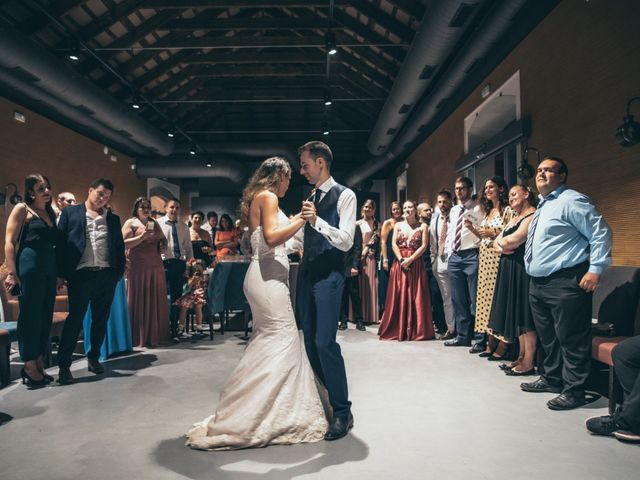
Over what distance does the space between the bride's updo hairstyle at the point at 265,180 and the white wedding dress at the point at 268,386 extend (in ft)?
0.57

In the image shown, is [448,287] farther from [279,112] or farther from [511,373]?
[279,112]

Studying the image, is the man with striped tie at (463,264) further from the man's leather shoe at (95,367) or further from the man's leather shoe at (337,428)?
the man's leather shoe at (95,367)

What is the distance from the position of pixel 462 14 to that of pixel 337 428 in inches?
159

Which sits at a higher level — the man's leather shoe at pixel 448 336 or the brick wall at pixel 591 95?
the brick wall at pixel 591 95

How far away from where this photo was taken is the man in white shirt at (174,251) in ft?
18.0

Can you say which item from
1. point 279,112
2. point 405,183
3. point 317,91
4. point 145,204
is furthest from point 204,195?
point 145,204

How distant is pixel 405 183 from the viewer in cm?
1211

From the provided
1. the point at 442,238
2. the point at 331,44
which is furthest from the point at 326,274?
the point at 331,44

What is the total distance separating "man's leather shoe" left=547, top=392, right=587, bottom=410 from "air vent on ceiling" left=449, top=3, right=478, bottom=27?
3.40m

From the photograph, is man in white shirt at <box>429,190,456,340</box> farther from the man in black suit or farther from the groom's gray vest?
the man in black suit

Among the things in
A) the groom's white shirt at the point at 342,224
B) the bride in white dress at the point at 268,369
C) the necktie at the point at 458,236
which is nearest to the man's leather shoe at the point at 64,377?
the bride in white dress at the point at 268,369

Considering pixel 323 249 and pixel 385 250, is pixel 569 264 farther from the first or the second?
pixel 385 250

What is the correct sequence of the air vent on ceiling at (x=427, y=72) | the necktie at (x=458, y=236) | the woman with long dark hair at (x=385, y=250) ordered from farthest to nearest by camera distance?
1. the woman with long dark hair at (x=385, y=250)
2. the air vent on ceiling at (x=427, y=72)
3. the necktie at (x=458, y=236)

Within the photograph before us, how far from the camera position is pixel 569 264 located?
9.55 feet
